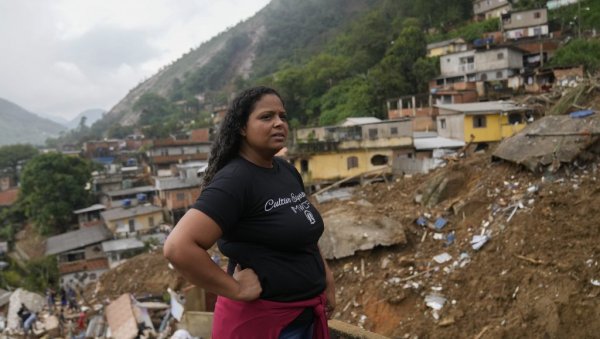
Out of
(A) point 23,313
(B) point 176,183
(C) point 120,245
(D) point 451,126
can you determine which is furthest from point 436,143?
(C) point 120,245

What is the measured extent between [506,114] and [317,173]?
28.4ft

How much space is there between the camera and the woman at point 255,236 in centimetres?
150

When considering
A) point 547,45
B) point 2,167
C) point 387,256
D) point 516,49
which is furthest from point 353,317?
point 2,167

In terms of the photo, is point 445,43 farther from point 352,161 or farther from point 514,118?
point 352,161

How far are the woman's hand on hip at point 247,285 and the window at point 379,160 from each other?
18203 mm

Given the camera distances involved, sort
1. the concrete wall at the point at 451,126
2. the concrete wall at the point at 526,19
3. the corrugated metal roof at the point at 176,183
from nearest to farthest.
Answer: the concrete wall at the point at 451,126, the corrugated metal roof at the point at 176,183, the concrete wall at the point at 526,19

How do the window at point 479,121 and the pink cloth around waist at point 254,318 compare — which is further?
the window at point 479,121

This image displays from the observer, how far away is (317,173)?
1981 cm

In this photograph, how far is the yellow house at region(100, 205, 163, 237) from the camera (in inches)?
1005

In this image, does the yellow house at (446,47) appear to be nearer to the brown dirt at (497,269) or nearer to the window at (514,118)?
the window at (514,118)

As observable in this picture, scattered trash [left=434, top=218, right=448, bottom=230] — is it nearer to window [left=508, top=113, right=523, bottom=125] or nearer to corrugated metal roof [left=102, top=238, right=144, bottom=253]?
window [left=508, top=113, right=523, bottom=125]

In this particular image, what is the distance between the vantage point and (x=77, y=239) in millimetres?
24359

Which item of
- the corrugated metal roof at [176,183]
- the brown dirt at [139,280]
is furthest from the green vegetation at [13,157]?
the brown dirt at [139,280]

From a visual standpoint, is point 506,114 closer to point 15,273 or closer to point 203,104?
point 15,273
